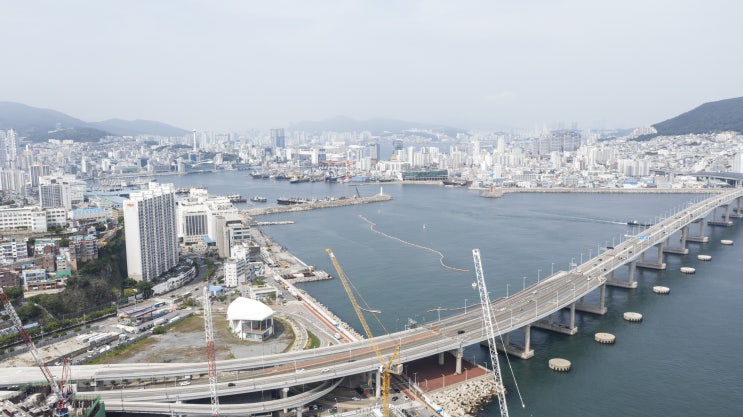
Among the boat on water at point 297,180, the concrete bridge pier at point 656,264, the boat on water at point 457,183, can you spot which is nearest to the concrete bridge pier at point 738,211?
the concrete bridge pier at point 656,264

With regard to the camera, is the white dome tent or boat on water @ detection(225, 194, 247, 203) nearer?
the white dome tent

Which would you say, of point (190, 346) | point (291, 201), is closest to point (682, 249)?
point (190, 346)

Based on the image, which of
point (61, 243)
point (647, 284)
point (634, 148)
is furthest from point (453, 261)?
point (634, 148)

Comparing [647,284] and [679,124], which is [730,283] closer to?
[647,284]

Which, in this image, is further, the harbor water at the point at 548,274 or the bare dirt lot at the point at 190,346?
the bare dirt lot at the point at 190,346

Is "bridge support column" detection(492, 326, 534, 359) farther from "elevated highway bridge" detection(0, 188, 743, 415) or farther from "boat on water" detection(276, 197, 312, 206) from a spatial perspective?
"boat on water" detection(276, 197, 312, 206)

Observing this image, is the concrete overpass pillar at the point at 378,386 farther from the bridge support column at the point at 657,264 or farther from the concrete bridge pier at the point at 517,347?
the bridge support column at the point at 657,264

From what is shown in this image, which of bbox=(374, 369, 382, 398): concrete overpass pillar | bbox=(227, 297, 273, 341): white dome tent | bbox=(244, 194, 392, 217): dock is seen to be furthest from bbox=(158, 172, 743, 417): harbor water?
bbox=(227, 297, 273, 341): white dome tent
